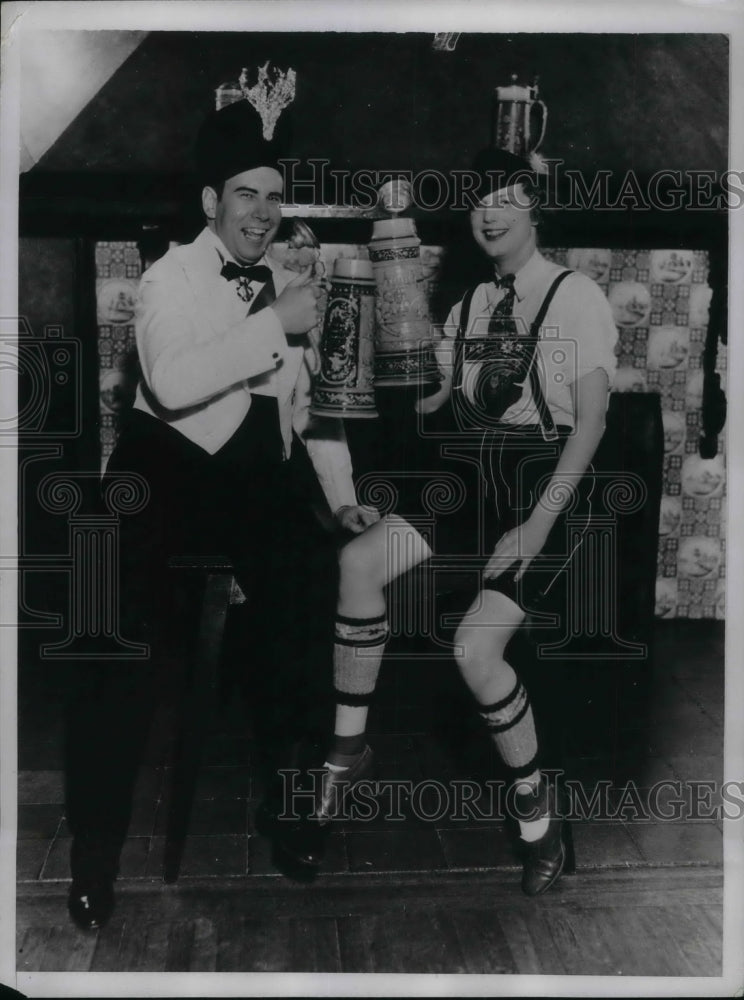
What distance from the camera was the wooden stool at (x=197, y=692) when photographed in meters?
2.53

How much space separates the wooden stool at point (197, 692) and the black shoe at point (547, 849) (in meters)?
0.90

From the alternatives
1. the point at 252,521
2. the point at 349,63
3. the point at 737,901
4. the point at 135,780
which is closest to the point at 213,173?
the point at 349,63

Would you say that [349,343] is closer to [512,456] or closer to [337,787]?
[512,456]

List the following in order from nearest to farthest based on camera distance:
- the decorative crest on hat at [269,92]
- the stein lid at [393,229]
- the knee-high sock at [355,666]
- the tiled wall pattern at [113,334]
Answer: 1. the stein lid at [393,229]
2. the decorative crest on hat at [269,92]
3. the knee-high sock at [355,666]
4. the tiled wall pattern at [113,334]

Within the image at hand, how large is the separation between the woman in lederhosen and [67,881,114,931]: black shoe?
1.67ft

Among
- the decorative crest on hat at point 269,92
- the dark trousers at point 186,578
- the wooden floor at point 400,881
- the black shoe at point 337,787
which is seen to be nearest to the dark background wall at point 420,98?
the decorative crest on hat at point 269,92

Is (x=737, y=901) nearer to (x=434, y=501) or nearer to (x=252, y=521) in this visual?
(x=434, y=501)

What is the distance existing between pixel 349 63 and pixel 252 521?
1243mm

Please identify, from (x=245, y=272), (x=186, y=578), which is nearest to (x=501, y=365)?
(x=245, y=272)

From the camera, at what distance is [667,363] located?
3082 mm

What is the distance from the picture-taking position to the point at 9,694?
2605 millimetres

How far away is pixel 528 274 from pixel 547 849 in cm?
156

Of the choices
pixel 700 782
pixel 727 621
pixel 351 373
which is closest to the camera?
pixel 351 373

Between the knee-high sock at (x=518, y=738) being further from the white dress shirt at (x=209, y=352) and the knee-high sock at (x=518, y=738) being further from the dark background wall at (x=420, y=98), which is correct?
the dark background wall at (x=420, y=98)
